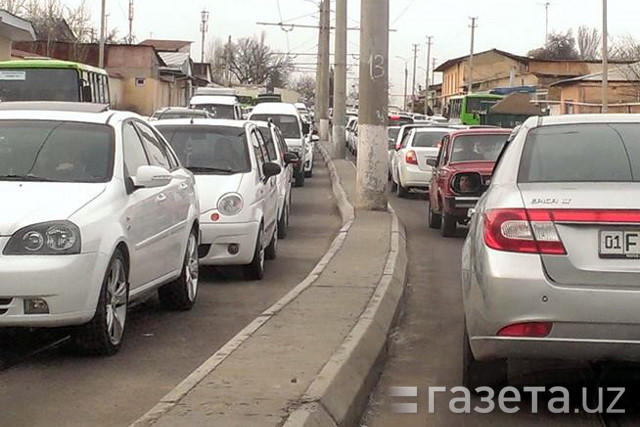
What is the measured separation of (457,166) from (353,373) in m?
9.12

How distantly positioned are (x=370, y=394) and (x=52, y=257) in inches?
83.6

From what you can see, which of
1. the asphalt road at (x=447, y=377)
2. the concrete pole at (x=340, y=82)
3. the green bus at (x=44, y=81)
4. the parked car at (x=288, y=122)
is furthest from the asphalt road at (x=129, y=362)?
the concrete pole at (x=340, y=82)

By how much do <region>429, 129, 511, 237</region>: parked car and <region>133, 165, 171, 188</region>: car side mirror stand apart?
7378mm

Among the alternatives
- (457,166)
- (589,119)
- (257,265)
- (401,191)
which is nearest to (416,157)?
(401,191)

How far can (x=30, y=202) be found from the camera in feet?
21.9

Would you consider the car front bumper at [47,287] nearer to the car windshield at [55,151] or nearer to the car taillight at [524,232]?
the car windshield at [55,151]

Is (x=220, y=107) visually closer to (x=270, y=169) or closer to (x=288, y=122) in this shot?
(x=288, y=122)

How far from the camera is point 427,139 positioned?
22.2m

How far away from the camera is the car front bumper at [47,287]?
20.7 ft

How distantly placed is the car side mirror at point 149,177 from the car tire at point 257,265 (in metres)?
3.21

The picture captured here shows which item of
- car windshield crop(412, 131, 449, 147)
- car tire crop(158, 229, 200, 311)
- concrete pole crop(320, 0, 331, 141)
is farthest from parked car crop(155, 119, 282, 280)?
concrete pole crop(320, 0, 331, 141)

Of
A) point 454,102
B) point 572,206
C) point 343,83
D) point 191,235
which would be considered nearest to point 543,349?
point 572,206

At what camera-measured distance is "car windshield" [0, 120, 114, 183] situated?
740cm

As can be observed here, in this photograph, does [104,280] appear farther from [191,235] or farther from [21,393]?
[191,235]
